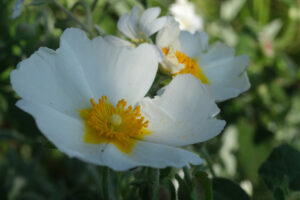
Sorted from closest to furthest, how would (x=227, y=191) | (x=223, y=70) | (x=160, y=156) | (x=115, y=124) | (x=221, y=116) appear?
(x=160, y=156), (x=115, y=124), (x=227, y=191), (x=223, y=70), (x=221, y=116)

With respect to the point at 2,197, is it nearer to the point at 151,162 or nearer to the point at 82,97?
the point at 82,97

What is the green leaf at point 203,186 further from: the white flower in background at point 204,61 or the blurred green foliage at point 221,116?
the white flower in background at point 204,61

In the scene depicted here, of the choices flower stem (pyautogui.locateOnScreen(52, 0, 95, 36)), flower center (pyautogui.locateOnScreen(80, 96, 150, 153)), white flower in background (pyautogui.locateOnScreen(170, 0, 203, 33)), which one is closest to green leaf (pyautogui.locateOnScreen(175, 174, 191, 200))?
flower center (pyautogui.locateOnScreen(80, 96, 150, 153))

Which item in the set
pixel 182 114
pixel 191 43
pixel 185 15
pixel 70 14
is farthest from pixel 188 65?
pixel 185 15

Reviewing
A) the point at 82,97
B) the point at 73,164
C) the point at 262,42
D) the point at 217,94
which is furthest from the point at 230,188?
the point at 262,42

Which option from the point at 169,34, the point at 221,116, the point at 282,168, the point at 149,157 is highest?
the point at 169,34

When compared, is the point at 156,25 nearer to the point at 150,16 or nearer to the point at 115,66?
the point at 150,16

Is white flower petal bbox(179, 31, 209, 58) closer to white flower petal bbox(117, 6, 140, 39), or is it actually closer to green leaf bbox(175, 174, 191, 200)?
white flower petal bbox(117, 6, 140, 39)
